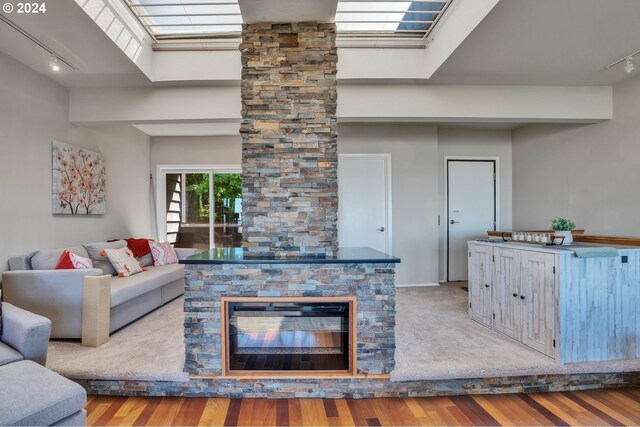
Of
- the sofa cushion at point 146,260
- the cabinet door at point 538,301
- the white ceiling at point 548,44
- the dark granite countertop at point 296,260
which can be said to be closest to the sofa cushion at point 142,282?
the sofa cushion at point 146,260

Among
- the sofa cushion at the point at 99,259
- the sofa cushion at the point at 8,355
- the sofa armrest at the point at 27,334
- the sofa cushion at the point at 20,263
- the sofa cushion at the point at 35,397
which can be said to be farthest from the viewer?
the sofa cushion at the point at 99,259

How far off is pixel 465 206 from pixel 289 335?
3939 mm

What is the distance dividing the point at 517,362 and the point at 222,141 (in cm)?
525

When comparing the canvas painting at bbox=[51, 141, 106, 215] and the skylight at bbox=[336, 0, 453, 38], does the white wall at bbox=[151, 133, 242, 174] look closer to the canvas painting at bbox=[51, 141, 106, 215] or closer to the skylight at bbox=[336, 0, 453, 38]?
the canvas painting at bbox=[51, 141, 106, 215]

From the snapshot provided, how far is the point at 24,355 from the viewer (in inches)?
71.2

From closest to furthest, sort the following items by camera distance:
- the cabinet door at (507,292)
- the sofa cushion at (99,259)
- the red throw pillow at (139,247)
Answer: the cabinet door at (507,292)
the sofa cushion at (99,259)
the red throw pillow at (139,247)

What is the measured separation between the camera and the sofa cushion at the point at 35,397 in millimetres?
1321

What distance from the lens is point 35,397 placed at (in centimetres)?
140

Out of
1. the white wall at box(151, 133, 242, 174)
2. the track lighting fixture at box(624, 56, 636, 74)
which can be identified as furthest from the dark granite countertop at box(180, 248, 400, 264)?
the white wall at box(151, 133, 242, 174)

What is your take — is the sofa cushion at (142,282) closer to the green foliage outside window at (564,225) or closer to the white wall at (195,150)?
the white wall at (195,150)

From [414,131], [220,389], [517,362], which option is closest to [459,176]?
[414,131]

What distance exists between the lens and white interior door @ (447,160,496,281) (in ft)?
16.4

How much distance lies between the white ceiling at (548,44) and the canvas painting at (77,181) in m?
4.19

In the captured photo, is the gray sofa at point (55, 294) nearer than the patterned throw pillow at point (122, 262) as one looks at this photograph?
Yes
